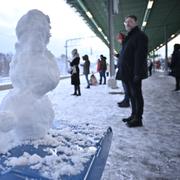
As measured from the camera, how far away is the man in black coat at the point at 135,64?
3.15 meters

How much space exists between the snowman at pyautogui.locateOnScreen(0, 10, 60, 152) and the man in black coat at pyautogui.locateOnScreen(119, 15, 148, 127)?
175 centimetres

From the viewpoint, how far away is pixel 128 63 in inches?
132

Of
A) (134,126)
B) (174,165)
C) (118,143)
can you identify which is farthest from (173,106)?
(174,165)

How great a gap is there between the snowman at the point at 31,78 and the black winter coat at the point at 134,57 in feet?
5.72

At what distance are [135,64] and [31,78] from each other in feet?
6.38

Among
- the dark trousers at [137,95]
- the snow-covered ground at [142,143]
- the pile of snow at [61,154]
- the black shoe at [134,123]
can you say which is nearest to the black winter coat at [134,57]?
the dark trousers at [137,95]

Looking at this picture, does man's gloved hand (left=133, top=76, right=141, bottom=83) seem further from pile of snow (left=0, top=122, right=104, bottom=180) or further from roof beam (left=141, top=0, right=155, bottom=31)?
roof beam (left=141, top=0, right=155, bottom=31)

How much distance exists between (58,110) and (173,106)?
227cm

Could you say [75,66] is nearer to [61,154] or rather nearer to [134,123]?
[134,123]

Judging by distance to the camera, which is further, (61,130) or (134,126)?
(134,126)

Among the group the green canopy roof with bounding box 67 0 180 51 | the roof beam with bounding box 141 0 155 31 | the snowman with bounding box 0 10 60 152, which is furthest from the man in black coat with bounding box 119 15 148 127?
the roof beam with bounding box 141 0 155 31

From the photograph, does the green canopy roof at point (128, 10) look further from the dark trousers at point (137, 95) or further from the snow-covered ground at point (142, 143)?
the dark trousers at point (137, 95)

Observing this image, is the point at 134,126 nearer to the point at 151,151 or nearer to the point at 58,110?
the point at 151,151

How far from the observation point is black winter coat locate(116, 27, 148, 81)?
314cm
